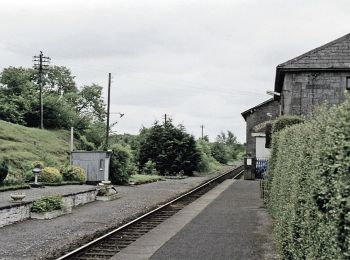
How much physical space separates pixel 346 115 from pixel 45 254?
8.14 m

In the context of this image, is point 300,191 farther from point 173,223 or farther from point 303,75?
point 303,75

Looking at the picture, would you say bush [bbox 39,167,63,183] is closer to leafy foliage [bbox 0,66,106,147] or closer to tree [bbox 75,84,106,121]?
leafy foliage [bbox 0,66,106,147]

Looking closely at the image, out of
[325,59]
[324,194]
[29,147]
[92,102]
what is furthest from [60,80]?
[324,194]

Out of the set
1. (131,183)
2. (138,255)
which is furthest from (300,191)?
(131,183)

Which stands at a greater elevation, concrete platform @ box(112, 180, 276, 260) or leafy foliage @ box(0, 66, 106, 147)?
leafy foliage @ box(0, 66, 106, 147)

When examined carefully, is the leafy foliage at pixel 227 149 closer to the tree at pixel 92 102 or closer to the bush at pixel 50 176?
the tree at pixel 92 102

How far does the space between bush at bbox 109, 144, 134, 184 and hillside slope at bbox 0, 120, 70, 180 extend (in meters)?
5.19

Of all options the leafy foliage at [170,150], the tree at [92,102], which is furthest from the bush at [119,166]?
the tree at [92,102]

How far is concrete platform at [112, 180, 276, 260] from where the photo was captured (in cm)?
1105

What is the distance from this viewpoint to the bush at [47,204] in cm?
1666

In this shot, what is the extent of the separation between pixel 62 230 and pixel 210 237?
4.12 metres

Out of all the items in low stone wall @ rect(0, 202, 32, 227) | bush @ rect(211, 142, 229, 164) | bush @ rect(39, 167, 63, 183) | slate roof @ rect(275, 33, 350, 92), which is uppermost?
slate roof @ rect(275, 33, 350, 92)

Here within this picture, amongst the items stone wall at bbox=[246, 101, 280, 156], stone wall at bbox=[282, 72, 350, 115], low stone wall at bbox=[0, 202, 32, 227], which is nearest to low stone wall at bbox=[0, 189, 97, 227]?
low stone wall at bbox=[0, 202, 32, 227]

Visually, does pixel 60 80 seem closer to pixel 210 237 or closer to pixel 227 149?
pixel 227 149
